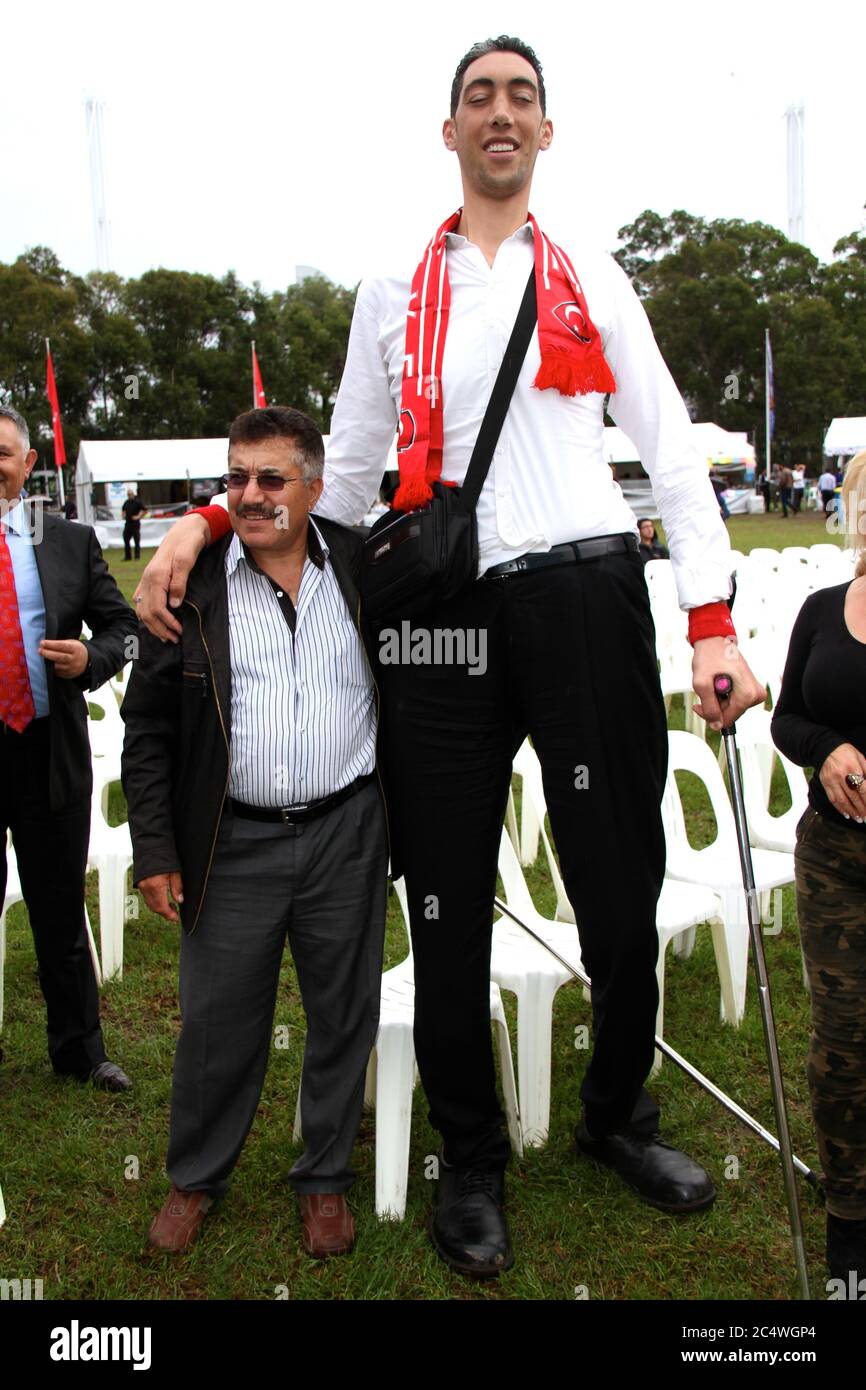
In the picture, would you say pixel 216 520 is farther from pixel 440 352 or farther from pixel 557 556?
pixel 557 556

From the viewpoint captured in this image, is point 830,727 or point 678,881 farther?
point 678,881

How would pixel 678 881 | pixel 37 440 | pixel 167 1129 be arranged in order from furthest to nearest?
pixel 37 440 < pixel 678 881 < pixel 167 1129

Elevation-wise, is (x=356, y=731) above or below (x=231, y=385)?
below

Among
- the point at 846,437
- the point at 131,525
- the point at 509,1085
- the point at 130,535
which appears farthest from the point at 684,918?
the point at 846,437

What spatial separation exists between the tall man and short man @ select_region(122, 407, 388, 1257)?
0.12 meters

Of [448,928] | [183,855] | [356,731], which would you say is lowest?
[448,928]

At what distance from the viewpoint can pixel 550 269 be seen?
2.53 metres

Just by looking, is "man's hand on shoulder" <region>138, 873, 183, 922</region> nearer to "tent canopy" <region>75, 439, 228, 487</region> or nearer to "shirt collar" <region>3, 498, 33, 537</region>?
"shirt collar" <region>3, 498, 33, 537</region>

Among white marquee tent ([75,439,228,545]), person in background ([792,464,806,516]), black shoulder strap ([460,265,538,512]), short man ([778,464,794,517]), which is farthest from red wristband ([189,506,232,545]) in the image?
person in background ([792,464,806,516])

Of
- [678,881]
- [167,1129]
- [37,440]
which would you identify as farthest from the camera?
→ [37,440]

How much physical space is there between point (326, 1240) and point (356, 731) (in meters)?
1.22

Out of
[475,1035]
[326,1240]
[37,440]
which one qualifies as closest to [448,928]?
[475,1035]

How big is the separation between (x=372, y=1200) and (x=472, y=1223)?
379mm
